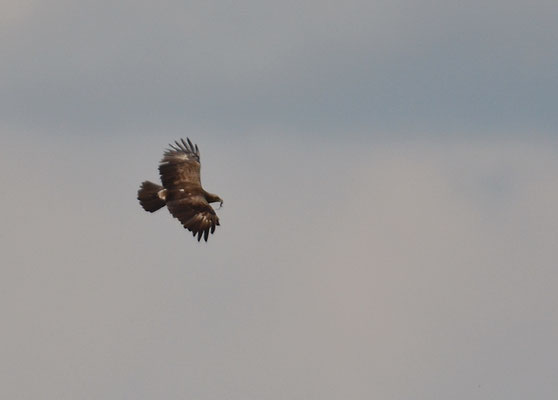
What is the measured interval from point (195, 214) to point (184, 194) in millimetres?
1886

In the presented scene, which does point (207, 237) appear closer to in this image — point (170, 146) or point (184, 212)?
point (184, 212)

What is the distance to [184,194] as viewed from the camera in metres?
→ 83.6

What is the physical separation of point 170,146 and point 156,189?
12.8 ft

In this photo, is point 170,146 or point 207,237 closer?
point 207,237

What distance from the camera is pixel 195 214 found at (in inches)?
3233

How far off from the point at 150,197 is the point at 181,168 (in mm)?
2502

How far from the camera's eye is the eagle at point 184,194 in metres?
81.9

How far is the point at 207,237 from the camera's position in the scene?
81562 millimetres

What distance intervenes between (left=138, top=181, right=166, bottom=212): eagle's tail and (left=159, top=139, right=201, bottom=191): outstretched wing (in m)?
0.61

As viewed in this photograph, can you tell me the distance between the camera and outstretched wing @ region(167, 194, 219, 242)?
8156 centimetres

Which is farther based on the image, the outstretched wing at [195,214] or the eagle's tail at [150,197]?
the eagle's tail at [150,197]

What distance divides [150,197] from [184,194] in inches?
77.3

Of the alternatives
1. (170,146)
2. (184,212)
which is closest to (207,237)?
(184,212)

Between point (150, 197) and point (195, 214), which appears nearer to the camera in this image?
point (195, 214)
